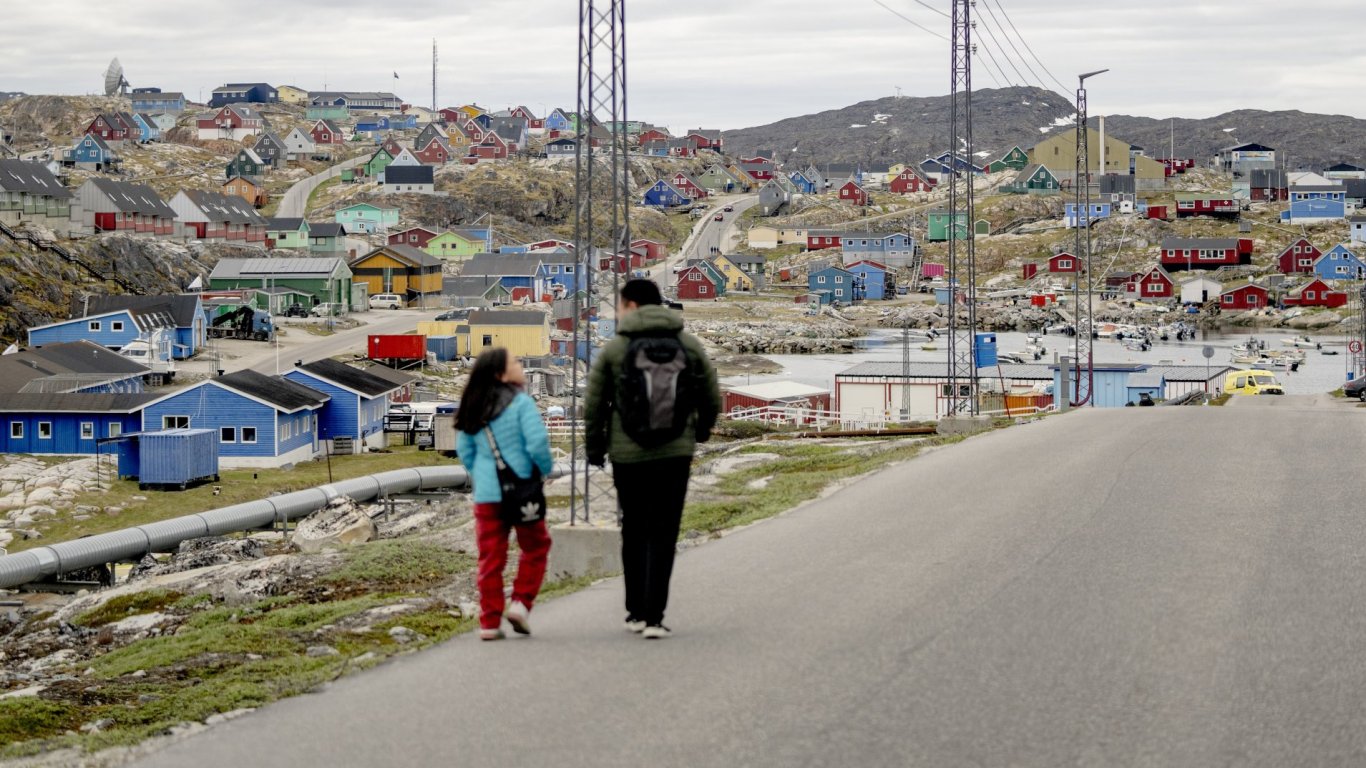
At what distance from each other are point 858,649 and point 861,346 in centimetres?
10307

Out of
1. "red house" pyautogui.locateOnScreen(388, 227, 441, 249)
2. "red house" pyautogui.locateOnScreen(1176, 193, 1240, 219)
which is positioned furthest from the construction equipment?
"red house" pyautogui.locateOnScreen(1176, 193, 1240, 219)

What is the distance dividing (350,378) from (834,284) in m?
92.6

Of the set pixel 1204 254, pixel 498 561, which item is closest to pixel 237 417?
pixel 498 561

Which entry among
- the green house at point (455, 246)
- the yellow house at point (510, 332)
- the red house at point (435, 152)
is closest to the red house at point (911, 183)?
the red house at point (435, 152)

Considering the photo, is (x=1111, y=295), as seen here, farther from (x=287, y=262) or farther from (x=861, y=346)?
(x=287, y=262)

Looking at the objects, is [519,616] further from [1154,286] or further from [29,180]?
[1154,286]

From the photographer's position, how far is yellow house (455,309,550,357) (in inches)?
3088

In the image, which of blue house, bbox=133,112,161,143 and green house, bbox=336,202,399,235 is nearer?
green house, bbox=336,202,399,235

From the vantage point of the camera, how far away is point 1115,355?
336 feet

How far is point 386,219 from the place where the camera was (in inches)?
5694

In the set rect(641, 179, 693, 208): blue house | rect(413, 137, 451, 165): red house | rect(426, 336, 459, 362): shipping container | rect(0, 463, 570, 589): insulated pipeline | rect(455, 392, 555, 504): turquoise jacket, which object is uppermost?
rect(413, 137, 451, 165): red house

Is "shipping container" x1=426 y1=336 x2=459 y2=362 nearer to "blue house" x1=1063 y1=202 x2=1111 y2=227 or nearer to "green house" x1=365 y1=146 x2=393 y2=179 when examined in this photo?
"green house" x1=365 y1=146 x2=393 y2=179

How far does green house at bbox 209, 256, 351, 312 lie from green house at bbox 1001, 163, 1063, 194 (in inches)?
4128

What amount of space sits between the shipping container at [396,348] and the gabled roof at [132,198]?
1592 inches
